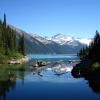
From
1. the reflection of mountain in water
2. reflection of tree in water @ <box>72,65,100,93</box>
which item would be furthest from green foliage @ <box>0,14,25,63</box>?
reflection of tree in water @ <box>72,65,100,93</box>

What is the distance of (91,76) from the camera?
89.8m

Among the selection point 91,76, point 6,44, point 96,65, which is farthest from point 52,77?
point 6,44

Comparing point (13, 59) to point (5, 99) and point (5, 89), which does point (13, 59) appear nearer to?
point (5, 89)

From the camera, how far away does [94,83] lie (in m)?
76.3

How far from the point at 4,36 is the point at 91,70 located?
7872cm

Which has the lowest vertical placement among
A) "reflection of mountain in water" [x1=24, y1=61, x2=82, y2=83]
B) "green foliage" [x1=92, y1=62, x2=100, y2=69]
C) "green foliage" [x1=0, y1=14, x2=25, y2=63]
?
"reflection of mountain in water" [x1=24, y1=61, x2=82, y2=83]

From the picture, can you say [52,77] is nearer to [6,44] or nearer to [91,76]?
[91,76]

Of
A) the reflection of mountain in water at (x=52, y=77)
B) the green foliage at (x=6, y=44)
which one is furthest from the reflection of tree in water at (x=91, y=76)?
the green foliage at (x=6, y=44)

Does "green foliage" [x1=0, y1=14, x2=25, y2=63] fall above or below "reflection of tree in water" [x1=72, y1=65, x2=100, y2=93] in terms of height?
above

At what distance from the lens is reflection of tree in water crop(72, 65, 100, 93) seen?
71.5 metres

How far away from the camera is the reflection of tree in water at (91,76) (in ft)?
234

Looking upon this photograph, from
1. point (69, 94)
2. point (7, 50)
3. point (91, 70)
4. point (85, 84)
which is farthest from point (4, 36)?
point (69, 94)

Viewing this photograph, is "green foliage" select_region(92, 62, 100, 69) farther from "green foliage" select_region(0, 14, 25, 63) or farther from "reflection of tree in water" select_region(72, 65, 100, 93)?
"green foliage" select_region(0, 14, 25, 63)

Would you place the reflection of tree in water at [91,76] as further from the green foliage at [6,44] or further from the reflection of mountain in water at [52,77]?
the green foliage at [6,44]
